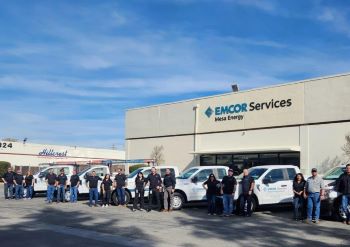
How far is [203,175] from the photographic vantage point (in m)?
19.8

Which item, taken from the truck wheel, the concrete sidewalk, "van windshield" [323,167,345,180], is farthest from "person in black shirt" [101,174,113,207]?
"van windshield" [323,167,345,180]

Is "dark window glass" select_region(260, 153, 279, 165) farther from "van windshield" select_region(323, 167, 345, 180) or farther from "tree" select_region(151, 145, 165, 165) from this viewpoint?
"van windshield" select_region(323, 167, 345, 180)

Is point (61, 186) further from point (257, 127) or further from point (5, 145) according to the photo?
point (5, 145)

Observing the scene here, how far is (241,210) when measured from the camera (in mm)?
16906

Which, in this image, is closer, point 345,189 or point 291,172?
point 345,189

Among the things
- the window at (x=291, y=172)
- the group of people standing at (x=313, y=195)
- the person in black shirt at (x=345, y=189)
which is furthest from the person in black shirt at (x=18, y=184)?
the person in black shirt at (x=345, y=189)

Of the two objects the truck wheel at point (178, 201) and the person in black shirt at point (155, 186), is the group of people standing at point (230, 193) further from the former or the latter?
the person in black shirt at point (155, 186)

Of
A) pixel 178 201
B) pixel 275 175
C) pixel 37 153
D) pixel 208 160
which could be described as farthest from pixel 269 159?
pixel 37 153

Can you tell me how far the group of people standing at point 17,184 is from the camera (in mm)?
25391

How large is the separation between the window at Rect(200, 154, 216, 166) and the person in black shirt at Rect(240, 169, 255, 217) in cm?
1996

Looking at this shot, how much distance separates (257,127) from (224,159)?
3758mm

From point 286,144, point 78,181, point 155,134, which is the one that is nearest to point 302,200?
point 78,181

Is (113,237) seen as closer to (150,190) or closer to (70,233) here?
(70,233)

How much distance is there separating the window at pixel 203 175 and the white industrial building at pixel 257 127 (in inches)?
462
